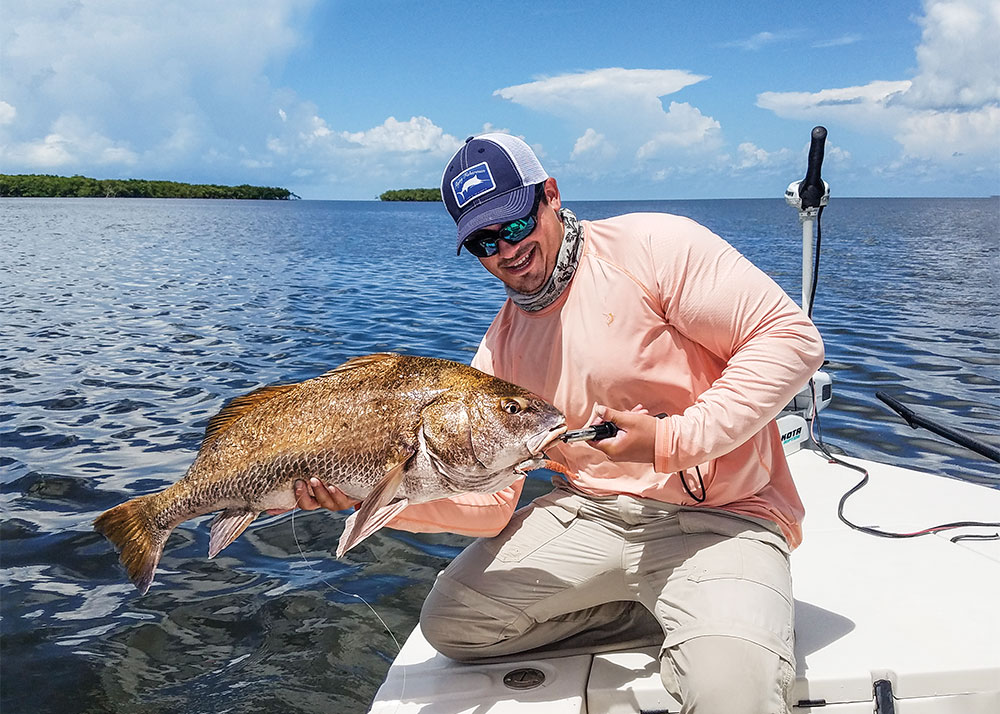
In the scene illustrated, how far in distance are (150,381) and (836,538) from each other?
915 cm

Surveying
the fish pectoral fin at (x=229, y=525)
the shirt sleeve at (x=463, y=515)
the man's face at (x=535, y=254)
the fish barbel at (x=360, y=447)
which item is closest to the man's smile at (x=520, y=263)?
the man's face at (x=535, y=254)

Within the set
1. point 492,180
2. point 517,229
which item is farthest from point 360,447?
point 492,180

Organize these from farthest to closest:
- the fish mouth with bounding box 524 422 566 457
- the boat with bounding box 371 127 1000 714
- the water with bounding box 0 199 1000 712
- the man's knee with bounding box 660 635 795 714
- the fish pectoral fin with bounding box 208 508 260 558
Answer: the water with bounding box 0 199 1000 712
the fish pectoral fin with bounding box 208 508 260 558
the boat with bounding box 371 127 1000 714
the fish mouth with bounding box 524 422 566 457
the man's knee with bounding box 660 635 795 714

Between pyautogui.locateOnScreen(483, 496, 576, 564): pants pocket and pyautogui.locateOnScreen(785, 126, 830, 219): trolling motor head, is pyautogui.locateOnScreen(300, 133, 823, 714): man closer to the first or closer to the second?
pyautogui.locateOnScreen(483, 496, 576, 564): pants pocket

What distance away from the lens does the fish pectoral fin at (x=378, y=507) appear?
2.69m

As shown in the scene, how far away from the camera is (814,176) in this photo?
4.57 m

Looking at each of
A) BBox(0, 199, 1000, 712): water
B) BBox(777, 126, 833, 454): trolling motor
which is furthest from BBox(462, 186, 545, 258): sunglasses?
BBox(0, 199, 1000, 712): water

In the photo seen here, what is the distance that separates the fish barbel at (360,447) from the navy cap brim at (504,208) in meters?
0.55

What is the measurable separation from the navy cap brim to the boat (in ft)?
5.55

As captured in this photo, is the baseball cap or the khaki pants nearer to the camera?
the khaki pants

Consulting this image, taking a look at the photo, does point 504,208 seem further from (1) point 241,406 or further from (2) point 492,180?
(1) point 241,406

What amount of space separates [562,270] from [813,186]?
2.20 meters

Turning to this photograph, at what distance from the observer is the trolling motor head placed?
445 centimetres

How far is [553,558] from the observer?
3230 mm
